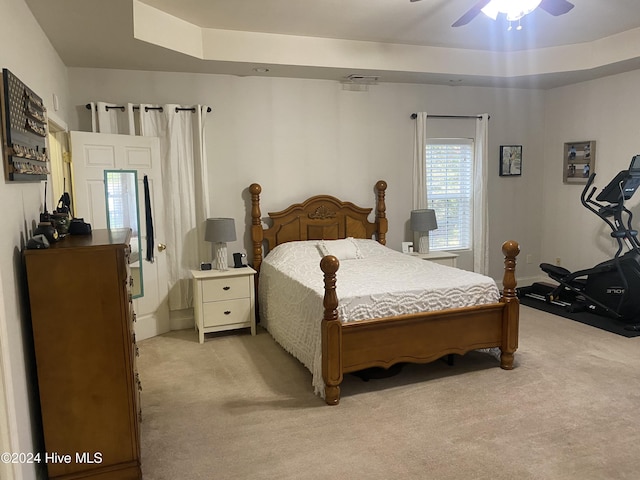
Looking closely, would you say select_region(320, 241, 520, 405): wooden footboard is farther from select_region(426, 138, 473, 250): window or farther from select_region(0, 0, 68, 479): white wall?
select_region(426, 138, 473, 250): window

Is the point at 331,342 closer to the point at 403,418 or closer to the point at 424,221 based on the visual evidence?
the point at 403,418

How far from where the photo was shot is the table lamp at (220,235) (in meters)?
4.68

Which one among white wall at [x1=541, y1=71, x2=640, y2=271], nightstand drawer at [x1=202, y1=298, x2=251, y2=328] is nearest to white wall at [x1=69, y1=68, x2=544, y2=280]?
white wall at [x1=541, y1=71, x2=640, y2=271]

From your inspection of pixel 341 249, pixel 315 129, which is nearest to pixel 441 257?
pixel 341 249

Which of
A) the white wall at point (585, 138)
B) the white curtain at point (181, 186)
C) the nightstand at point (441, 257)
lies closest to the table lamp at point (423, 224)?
the nightstand at point (441, 257)

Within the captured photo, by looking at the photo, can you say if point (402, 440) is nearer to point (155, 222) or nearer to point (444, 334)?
point (444, 334)

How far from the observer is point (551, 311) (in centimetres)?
538

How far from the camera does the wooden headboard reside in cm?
510

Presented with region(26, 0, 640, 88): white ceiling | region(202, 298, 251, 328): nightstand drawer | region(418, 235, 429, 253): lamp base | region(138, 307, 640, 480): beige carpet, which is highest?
region(26, 0, 640, 88): white ceiling

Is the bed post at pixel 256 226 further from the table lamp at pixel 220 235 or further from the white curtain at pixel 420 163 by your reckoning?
the white curtain at pixel 420 163

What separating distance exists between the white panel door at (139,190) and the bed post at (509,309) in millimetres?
3087

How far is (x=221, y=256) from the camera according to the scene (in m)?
4.74

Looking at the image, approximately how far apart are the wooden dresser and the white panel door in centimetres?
202

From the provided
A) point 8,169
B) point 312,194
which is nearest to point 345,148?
point 312,194
